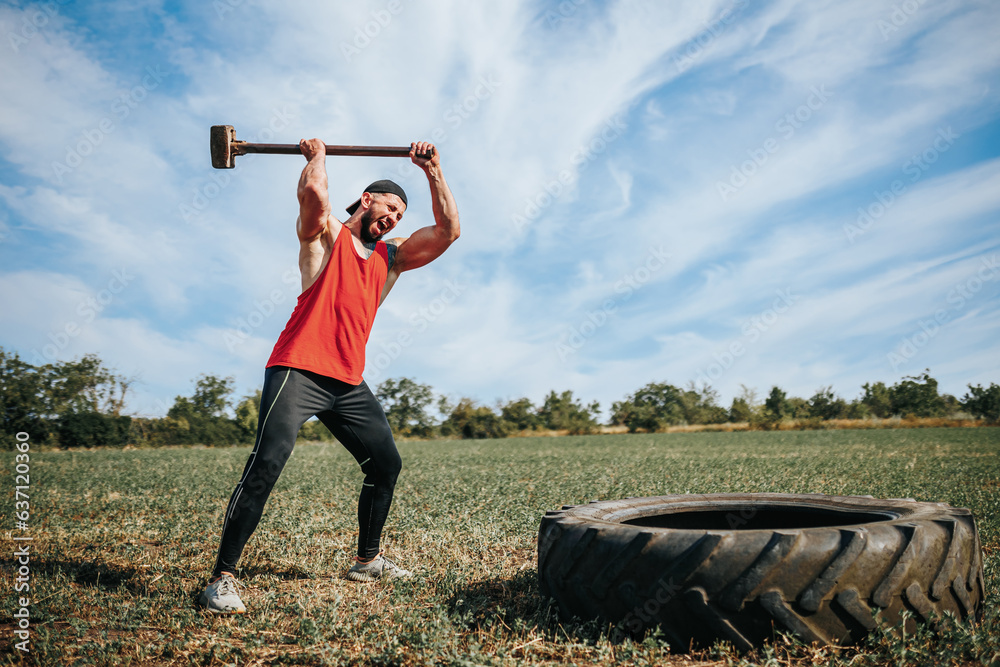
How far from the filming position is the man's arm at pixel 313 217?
3.26m

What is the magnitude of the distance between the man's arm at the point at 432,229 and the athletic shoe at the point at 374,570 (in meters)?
1.89

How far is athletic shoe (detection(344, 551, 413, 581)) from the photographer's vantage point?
376 cm

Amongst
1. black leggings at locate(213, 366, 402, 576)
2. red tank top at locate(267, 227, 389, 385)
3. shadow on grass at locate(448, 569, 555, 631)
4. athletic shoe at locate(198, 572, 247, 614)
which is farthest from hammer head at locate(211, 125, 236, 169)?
shadow on grass at locate(448, 569, 555, 631)

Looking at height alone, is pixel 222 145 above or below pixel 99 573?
above

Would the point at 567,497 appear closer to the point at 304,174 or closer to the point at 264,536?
the point at 264,536

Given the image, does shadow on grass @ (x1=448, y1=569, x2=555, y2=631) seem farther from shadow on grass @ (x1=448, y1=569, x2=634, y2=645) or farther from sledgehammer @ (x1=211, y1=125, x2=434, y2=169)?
sledgehammer @ (x1=211, y1=125, x2=434, y2=169)

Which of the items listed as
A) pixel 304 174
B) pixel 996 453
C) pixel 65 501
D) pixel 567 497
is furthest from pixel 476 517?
pixel 996 453

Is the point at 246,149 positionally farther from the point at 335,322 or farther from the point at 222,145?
the point at 335,322

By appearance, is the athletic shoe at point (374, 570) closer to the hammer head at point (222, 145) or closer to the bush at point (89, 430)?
the hammer head at point (222, 145)

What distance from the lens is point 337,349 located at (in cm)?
349

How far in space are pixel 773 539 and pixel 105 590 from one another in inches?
151

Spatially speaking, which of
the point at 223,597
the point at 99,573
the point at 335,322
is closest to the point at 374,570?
the point at 223,597

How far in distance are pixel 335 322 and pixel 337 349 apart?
161mm

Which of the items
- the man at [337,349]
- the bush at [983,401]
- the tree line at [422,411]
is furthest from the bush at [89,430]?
the bush at [983,401]
